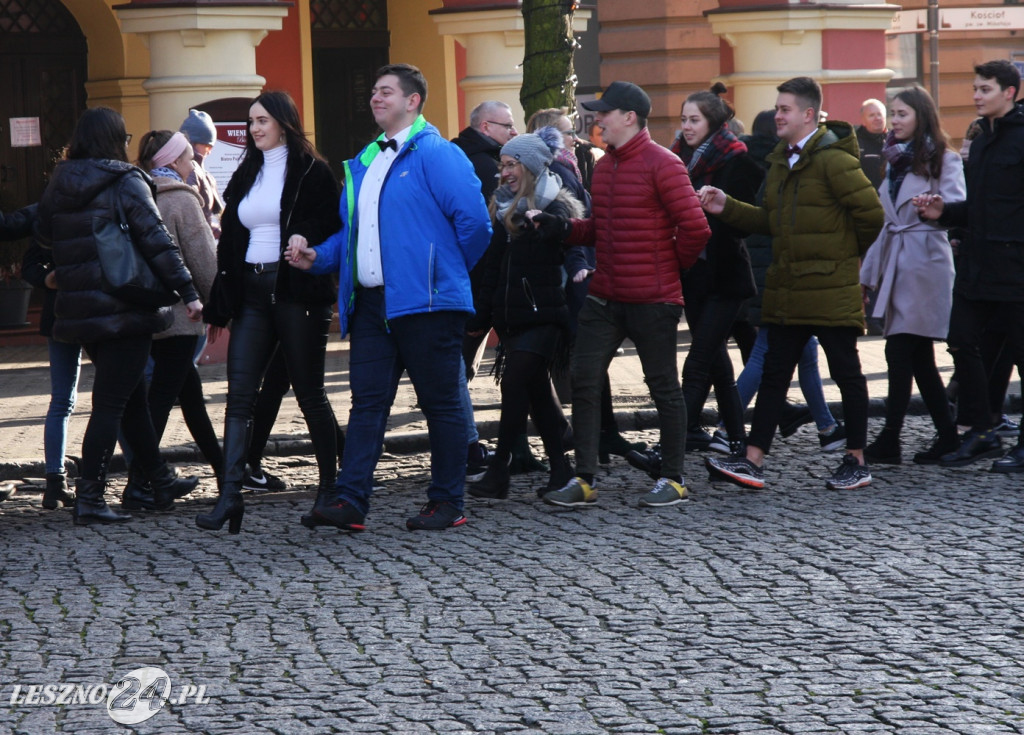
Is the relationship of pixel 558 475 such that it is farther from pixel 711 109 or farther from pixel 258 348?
pixel 711 109

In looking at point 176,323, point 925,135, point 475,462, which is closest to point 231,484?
point 176,323

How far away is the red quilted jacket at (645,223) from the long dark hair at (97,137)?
6.80 ft

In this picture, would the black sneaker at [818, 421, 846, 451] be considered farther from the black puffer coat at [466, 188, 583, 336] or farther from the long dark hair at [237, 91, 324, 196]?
the long dark hair at [237, 91, 324, 196]

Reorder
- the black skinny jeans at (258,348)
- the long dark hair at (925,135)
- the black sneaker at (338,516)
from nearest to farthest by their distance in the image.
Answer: the black sneaker at (338,516), the black skinny jeans at (258,348), the long dark hair at (925,135)

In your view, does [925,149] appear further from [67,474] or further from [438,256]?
[67,474]

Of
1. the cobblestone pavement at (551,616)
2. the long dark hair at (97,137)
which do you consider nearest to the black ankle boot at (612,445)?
the cobblestone pavement at (551,616)

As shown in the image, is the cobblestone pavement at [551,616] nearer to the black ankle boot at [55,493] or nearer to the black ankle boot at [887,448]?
the black ankle boot at [55,493]

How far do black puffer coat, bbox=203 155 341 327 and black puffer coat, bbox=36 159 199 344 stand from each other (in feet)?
1.05

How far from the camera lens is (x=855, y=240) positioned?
26.1ft

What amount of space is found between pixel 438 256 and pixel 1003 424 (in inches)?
162

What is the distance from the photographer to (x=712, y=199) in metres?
7.82

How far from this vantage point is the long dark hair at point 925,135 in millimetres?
8570

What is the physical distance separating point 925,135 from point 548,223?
2.30 meters

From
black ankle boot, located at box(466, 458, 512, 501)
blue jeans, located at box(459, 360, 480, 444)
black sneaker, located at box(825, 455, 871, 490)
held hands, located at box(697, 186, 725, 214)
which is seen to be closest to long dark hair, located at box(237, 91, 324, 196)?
blue jeans, located at box(459, 360, 480, 444)
